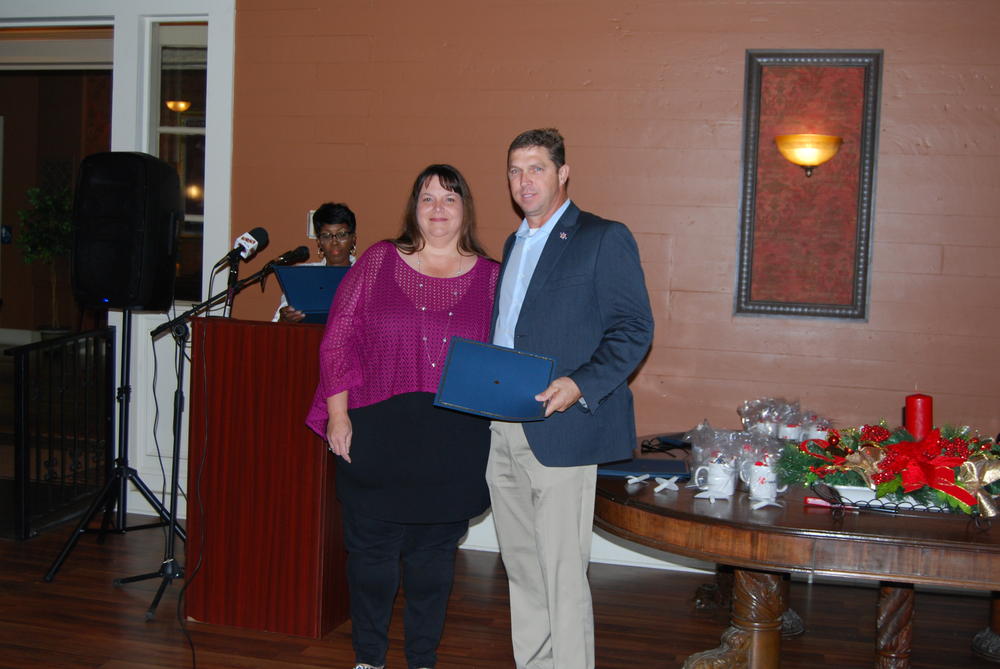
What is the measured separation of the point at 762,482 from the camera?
7.78 ft

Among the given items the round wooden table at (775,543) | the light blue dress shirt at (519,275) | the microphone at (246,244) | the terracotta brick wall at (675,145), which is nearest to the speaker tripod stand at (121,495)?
the terracotta brick wall at (675,145)

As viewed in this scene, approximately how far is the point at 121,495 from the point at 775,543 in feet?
10.6

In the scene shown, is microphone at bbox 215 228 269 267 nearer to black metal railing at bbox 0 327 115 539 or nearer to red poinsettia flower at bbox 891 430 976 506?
black metal railing at bbox 0 327 115 539

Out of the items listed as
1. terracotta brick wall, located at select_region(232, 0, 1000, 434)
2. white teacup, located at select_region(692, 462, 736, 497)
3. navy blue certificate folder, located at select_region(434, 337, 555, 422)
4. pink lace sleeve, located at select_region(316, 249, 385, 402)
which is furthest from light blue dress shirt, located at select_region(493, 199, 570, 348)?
terracotta brick wall, located at select_region(232, 0, 1000, 434)

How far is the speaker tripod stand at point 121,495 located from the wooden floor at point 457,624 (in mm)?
92

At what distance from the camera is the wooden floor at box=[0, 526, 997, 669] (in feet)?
10.0

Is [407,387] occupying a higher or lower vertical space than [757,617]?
higher

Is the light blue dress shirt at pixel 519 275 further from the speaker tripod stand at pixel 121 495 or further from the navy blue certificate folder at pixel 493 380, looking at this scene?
the speaker tripod stand at pixel 121 495

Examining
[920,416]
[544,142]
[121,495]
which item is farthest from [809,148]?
[121,495]

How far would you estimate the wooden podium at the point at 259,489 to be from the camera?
315 cm

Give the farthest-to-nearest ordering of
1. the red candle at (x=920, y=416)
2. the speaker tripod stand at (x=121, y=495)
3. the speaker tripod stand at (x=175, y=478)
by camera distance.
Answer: the speaker tripod stand at (x=121, y=495), the speaker tripod stand at (x=175, y=478), the red candle at (x=920, y=416)

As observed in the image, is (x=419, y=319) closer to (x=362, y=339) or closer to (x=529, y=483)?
(x=362, y=339)

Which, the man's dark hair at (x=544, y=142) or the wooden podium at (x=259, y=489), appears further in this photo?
the wooden podium at (x=259, y=489)

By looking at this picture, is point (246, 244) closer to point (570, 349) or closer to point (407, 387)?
point (407, 387)
